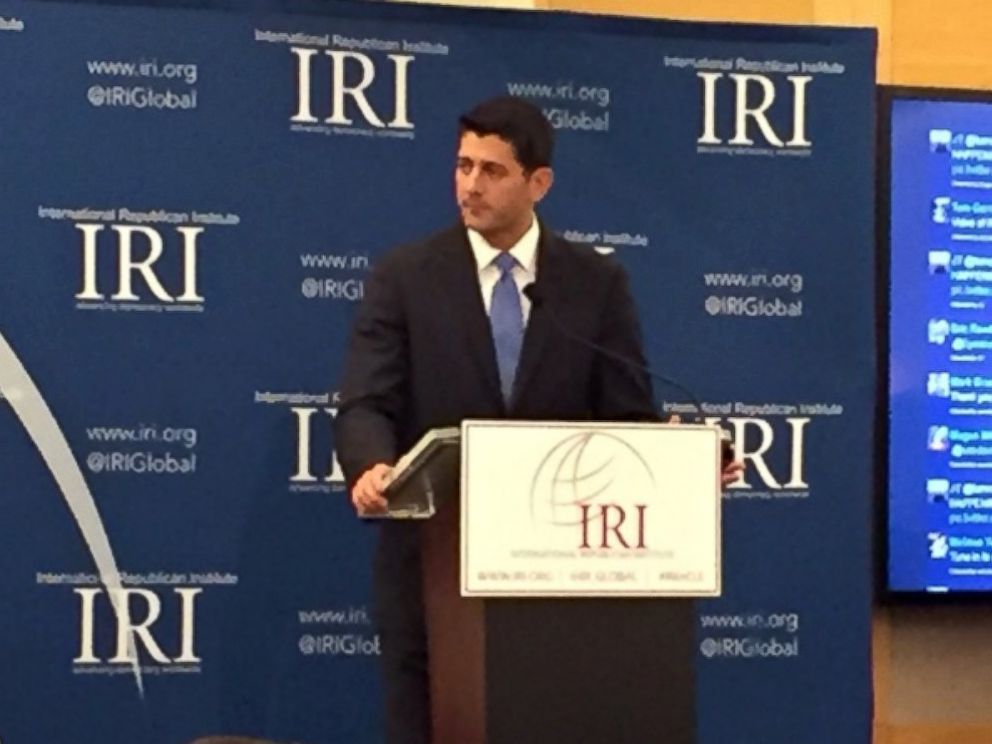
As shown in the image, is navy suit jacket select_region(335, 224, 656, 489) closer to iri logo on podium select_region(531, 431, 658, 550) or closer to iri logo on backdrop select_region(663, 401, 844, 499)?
iri logo on podium select_region(531, 431, 658, 550)

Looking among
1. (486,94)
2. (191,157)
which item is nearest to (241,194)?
(191,157)

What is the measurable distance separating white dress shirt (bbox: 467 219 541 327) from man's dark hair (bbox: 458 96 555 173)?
0.14 m

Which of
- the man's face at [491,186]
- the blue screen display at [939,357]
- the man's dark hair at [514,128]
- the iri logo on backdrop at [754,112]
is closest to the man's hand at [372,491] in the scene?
the man's face at [491,186]

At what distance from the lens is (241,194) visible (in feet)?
12.9

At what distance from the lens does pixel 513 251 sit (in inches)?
121

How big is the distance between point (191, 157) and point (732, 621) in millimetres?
1686

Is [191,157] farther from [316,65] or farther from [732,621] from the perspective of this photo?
[732,621]

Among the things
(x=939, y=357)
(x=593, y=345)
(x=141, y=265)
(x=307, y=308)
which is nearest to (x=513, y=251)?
(x=593, y=345)

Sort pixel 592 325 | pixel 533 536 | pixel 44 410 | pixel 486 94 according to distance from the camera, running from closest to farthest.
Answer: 1. pixel 533 536
2. pixel 592 325
3. pixel 44 410
4. pixel 486 94

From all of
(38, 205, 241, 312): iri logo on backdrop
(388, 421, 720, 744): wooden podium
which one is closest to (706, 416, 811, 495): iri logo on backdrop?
(38, 205, 241, 312): iri logo on backdrop

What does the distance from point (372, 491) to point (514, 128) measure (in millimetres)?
798

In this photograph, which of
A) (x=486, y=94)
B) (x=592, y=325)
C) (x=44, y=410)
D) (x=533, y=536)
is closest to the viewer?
(x=533, y=536)

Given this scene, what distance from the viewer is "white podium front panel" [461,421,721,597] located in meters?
2.43

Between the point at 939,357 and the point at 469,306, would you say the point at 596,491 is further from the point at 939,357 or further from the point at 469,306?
the point at 939,357
